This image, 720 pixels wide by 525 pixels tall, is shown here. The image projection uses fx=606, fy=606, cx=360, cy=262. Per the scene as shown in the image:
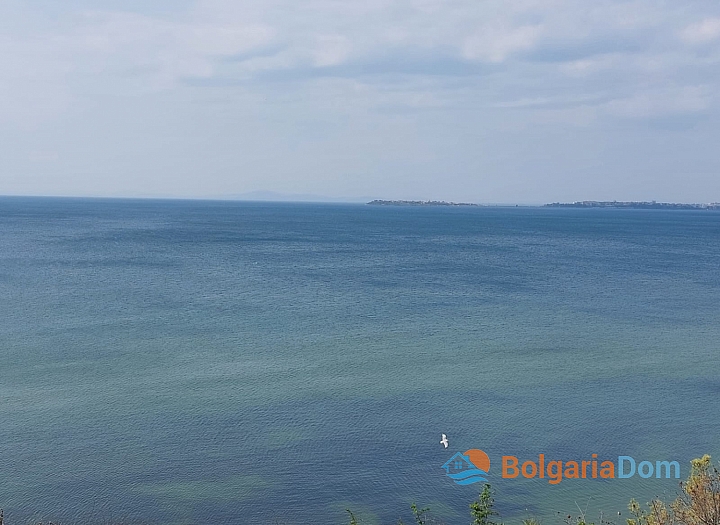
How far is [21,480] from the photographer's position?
19.6 meters

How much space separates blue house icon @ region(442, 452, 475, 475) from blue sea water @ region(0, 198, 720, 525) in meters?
0.35

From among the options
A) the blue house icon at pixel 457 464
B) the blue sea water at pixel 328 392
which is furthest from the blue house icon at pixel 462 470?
the blue sea water at pixel 328 392

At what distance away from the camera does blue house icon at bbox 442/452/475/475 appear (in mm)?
20891

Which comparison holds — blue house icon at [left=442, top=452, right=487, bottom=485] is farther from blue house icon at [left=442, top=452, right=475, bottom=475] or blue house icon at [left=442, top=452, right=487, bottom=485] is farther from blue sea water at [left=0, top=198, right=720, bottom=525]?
blue sea water at [left=0, top=198, right=720, bottom=525]

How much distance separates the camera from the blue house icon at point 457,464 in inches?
822

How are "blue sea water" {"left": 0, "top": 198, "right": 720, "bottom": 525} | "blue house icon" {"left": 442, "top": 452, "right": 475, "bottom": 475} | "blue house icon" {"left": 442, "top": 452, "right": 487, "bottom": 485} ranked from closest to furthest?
1. "blue sea water" {"left": 0, "top": 198, "right": 720, "bottom": 525}
2. "blue house icon" {"left": 442, "top": 452, "right": 487, "bottom": 485}
3. "blue house icon" {"left": 442, "top": 452, "right": 475, "bottom": 475}

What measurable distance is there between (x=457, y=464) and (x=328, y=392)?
7673 mm

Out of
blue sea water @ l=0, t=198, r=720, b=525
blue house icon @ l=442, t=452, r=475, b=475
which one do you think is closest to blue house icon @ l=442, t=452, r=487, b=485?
blue house icon @ l=442, t=452, r=475, b=475

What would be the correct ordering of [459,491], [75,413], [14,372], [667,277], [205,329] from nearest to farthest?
[459,491] → [75,413] → [14,372] → [205,329] → [667,277]

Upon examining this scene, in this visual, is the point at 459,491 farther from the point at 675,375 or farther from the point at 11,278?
the point at 11,278

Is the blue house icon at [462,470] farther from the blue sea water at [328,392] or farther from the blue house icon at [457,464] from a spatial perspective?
the blue sea water at [328,392]

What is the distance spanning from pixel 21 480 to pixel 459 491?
1418cm

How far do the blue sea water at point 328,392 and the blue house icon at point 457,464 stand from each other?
355 millimetres

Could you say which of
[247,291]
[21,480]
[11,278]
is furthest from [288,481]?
[11,278]
